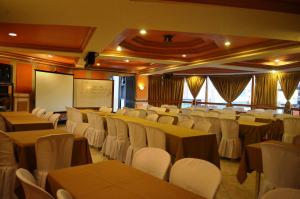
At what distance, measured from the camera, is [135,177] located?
1916mm

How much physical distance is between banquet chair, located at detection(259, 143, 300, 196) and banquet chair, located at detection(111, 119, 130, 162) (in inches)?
103

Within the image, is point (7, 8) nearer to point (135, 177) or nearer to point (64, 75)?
point (135, 177)

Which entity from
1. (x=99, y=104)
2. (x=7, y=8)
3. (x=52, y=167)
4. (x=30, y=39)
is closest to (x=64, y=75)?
(x=99, y=104)

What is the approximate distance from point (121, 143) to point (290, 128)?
4256 mm

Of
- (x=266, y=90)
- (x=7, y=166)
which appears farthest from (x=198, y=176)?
(x=266, y=90)

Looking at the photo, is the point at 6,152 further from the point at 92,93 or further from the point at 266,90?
the point at 266,90

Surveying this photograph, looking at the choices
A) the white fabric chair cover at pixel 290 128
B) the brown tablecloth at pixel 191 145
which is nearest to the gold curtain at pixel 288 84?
the white fabric chair cover at pixel 290 128

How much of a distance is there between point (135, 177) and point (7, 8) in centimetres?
273

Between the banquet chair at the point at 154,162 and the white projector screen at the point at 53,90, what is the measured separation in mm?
7769

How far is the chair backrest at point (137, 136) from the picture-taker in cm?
403

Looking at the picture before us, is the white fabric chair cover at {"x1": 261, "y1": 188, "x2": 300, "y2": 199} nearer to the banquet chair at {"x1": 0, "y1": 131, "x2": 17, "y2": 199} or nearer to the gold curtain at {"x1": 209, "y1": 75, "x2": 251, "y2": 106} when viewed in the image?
the banquet chair at {"x1": 0, "y1": 131, "x2": 17, "y2": 199}

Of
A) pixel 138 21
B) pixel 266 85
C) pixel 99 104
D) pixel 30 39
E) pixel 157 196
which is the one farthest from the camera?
pixel 99 104

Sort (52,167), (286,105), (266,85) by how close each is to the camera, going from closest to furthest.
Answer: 1. (52,167)
2. (286,105)
3. (266,85)

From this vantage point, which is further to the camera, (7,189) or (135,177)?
(7,189)
